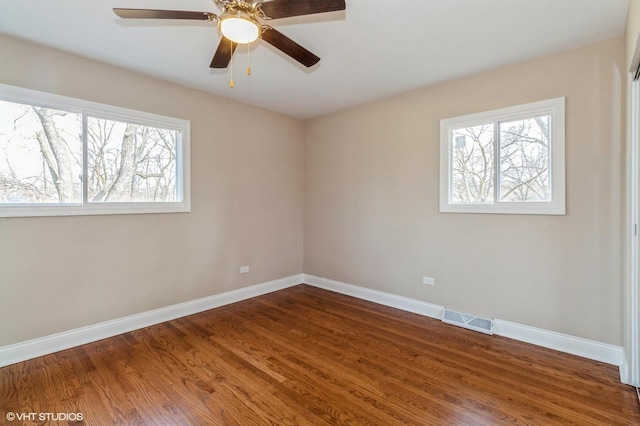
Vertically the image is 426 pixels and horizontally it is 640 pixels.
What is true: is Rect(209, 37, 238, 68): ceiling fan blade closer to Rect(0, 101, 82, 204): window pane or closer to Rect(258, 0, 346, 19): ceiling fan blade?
Rect(258, 0, 346, 19): ceiling fan blade

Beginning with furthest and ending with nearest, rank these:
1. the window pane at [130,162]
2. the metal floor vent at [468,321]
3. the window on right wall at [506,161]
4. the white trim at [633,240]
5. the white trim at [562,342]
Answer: the metal floor vent at [468,321] → the window pane at [130,162] → the window on right wall at [506,161] → the white trim at [562,342] → the white trim at [633,240]

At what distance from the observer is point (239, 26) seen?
181 centimetres

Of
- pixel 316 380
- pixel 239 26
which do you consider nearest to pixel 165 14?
pixel 239 26

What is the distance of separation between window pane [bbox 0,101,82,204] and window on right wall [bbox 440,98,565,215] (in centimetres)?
394

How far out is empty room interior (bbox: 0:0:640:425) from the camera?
6.94 ft

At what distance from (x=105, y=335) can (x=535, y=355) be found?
4.19 metres

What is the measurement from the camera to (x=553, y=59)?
277 centimetres

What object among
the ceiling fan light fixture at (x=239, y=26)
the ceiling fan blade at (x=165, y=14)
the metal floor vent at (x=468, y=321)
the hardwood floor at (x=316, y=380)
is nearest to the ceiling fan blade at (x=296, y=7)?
the ceiling fan light fixture at (x=239, y=26)

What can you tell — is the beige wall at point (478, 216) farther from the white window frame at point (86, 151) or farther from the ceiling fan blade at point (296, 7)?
the ceiling fan blade at point (296, 7)

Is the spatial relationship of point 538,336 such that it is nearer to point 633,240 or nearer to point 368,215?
point 633,240

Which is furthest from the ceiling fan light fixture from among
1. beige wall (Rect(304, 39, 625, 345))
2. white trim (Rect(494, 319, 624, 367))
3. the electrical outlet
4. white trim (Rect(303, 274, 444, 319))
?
white trim (Rect(494, 319, 624, 367))

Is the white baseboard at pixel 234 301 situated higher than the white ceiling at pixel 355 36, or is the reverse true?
the white ceiling at pixel 355 36

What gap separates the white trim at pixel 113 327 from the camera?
8.37 feet

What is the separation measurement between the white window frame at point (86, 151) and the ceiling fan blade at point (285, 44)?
1.97m
